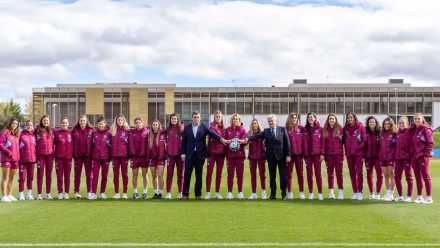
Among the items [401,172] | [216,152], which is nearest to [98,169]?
[216,152]

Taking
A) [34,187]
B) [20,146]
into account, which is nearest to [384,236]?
[20,146]

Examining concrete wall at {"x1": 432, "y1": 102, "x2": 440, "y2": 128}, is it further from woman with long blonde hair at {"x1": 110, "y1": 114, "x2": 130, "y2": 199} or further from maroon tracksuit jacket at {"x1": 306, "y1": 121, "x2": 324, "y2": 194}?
woman with long blonde hair at {"x1": 110, "y1": 114, "x2": 130, "y2": 199}

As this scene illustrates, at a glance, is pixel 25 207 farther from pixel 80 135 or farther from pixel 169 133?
pixel 169 133

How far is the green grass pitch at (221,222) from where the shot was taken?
8.46 metres

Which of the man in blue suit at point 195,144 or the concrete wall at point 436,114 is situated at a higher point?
the concrete wall at point 436,114

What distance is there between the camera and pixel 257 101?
85.5 m

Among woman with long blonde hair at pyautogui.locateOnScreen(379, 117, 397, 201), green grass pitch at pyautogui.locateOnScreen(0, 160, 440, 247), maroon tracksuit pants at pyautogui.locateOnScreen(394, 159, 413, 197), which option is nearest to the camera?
green grass pitch at pyautogui.locateOnScreen(0, 160, 440, 247)

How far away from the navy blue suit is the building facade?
229ft

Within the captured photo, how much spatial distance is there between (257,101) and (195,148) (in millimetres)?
72061

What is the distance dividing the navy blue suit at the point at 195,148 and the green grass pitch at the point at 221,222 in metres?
0.72

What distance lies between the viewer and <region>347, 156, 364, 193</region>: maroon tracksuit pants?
45.6 ft

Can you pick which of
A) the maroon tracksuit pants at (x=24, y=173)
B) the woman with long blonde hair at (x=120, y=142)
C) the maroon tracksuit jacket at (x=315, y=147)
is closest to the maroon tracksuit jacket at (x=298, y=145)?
the maroon tracksuit jacket at (x=315, y=147)

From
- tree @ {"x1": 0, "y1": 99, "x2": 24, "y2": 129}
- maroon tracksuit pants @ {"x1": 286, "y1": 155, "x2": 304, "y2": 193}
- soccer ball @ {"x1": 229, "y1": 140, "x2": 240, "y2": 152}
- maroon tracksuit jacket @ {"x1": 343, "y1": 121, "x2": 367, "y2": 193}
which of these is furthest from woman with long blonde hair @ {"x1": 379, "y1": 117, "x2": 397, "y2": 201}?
tree @ {"x1": 0, "y1": 99, "x2": 24, "y2": 129}

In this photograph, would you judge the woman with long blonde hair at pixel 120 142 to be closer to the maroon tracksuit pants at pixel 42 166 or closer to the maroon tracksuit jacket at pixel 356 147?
the maroon tracksuit pants at pixel 42 166
